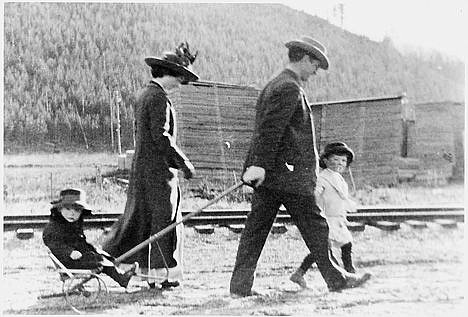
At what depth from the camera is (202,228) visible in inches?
193

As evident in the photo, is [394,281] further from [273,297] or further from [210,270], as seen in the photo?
[210,270]

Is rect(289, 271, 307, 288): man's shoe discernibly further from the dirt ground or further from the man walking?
the man walking

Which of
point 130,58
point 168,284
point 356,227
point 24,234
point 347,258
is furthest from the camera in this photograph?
point 356,227

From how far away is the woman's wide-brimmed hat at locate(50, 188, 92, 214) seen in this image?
4258mm

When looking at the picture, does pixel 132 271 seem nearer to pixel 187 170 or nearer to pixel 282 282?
pixel 187 170

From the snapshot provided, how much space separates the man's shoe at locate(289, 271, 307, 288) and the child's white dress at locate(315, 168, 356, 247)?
13.8 inches

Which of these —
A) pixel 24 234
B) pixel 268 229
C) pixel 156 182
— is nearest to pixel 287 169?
pixel 268 229

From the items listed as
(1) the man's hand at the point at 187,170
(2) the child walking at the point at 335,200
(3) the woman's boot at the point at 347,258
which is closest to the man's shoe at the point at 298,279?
(2) the child walking at the point at 335,200

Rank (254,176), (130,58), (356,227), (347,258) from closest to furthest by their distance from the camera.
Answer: (254,176) → (347,258) → (130,58) → (356,227)

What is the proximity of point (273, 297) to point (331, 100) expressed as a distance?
1623mm

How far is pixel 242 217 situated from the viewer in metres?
4.90

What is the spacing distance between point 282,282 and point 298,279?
126mm

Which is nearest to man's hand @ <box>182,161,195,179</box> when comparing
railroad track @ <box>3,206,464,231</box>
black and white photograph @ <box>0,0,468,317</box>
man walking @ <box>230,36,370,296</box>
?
black and white photograph @ <box>0,0,468,317</box>

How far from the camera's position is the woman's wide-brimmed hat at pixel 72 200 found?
4258 millimetres
